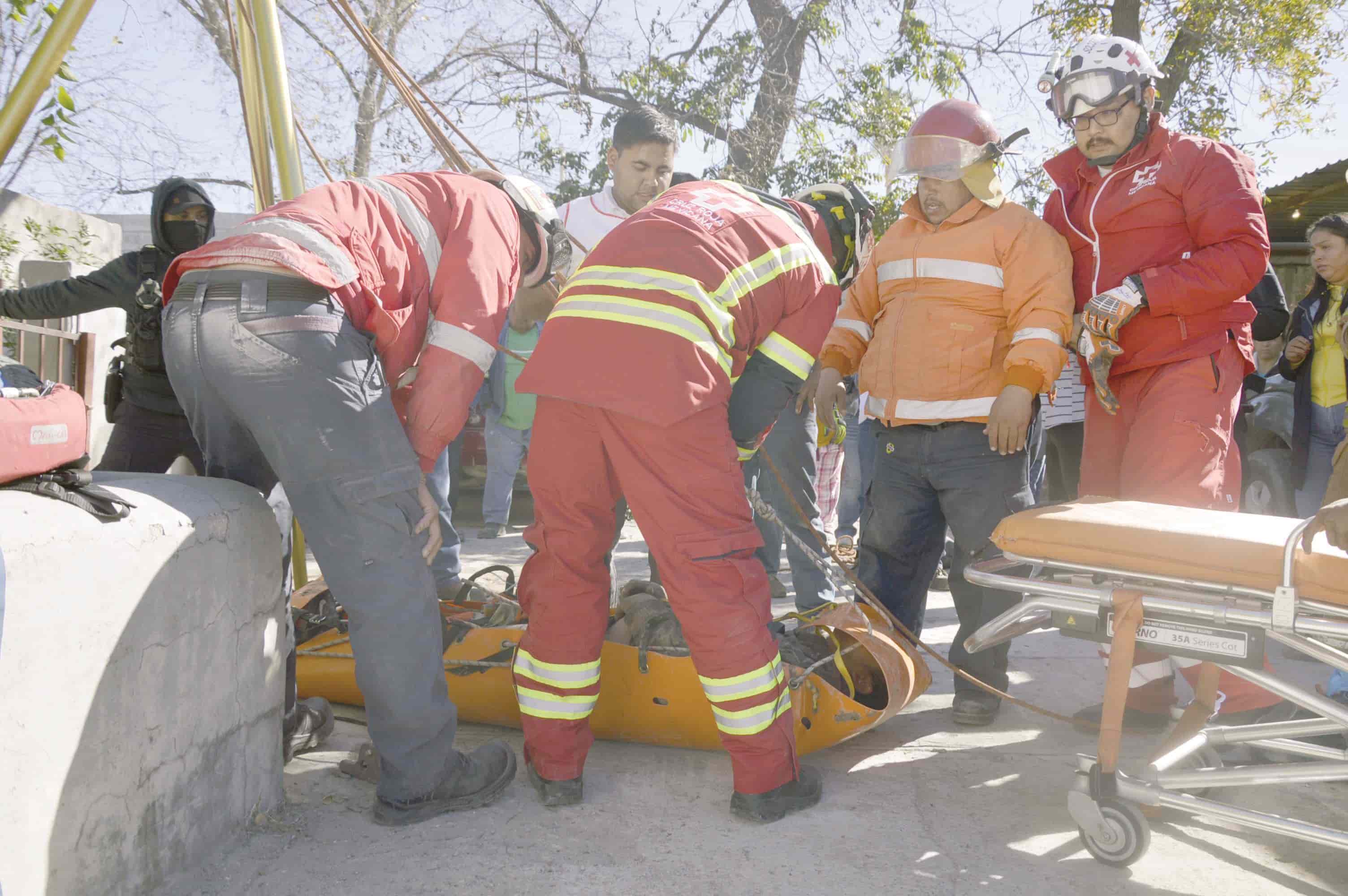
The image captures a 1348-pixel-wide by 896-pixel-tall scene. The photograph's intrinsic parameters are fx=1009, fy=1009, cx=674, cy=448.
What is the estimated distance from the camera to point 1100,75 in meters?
3.14

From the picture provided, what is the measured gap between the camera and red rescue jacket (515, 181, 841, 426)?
244cm

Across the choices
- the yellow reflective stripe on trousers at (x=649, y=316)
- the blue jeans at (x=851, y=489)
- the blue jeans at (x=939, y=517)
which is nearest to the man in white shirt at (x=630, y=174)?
the blue jeans at (x=939, y=517)

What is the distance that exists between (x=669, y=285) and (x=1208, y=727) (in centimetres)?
180

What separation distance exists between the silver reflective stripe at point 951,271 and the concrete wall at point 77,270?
573 centimetres

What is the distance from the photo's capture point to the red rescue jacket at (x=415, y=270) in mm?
2344

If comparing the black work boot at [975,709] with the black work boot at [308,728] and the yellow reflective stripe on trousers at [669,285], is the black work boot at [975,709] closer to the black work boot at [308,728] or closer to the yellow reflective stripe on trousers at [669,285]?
the yellow reflective stripe on trousers at [669,285]

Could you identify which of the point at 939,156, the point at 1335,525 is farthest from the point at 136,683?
the point at 939,156

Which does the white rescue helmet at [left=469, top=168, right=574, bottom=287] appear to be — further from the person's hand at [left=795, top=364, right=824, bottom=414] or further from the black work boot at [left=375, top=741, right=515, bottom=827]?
the black work boot at [left=375, top=741, right=515, bottom=827]

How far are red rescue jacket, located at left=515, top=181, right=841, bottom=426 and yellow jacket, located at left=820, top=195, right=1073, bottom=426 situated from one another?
2.09ft

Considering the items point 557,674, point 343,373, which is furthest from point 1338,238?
point 343,373

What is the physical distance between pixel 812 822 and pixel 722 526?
2.63 ft

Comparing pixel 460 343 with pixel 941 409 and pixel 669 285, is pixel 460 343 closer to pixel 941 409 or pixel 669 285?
pixel 669 285

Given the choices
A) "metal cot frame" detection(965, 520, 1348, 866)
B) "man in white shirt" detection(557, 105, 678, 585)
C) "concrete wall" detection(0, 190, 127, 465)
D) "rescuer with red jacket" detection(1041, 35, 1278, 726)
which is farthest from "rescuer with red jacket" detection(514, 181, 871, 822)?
"concrete wall" detection(0, 190, 127, 465)

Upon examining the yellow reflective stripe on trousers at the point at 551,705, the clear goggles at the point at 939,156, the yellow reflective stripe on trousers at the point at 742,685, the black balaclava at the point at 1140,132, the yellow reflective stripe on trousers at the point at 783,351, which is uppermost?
the black balaclava at the point at 1140,132
